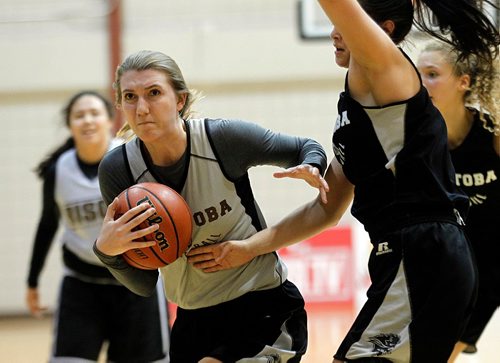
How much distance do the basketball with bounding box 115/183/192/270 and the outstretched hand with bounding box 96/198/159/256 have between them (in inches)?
1.2

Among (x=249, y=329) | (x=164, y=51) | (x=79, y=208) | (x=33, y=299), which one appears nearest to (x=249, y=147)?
(x=249, y=329)

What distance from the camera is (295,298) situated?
3080mm

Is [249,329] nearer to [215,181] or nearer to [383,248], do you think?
[215,181]

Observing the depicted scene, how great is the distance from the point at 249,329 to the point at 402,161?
90 cm

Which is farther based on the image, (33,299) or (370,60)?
(33,299)

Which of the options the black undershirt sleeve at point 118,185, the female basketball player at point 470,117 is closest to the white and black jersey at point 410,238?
the black undershirt sleeve at point 118,185

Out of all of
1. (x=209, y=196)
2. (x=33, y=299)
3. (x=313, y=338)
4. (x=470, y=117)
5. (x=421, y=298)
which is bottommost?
(x=313, y=338)

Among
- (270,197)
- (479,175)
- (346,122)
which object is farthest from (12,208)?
(346,122)

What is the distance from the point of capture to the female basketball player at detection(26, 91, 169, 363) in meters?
4.16

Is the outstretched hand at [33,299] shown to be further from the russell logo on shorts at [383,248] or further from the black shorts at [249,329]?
the russell logo on shorts at [383,248]

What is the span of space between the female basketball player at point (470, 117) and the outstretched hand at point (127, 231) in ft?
4.90

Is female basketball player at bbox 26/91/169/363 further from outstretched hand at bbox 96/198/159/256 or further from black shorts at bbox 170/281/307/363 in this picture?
outstretched hand at bbox 96/198/159/256

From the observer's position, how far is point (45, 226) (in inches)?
189

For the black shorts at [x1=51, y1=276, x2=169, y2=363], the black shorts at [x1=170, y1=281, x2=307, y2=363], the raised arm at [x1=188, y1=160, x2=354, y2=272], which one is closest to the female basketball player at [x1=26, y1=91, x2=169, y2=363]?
the black shorts at [x1=51, y1=276, x2=169, y2=363]
